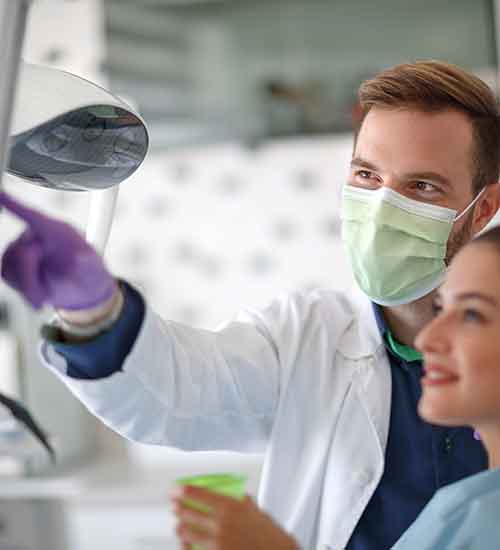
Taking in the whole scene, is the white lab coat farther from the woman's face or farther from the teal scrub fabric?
the woman's face

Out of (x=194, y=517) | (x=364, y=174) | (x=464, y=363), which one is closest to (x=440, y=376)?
(x=464, y=363)

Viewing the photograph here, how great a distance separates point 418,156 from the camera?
152 cm

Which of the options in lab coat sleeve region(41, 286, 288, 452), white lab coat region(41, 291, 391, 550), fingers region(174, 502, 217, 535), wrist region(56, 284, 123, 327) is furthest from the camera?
white lab coat region(41, 291, 391, 550)

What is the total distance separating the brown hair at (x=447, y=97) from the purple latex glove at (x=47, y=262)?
2.33 ft

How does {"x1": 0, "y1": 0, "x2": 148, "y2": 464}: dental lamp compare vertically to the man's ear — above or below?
above

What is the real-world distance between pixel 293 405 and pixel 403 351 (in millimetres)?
197

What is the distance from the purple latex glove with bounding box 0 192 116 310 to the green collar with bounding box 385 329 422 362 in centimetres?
70

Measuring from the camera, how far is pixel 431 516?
3.95ft

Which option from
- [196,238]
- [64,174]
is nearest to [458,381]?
[64,174]

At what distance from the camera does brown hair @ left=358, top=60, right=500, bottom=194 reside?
1.56 meters

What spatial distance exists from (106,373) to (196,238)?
2.39 metres

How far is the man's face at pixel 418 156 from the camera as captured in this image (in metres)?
1.52

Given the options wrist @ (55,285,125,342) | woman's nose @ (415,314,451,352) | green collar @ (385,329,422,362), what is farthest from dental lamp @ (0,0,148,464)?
green collar @ (385,329,422,362)

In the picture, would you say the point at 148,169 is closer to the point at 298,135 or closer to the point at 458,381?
the point at 298,135
